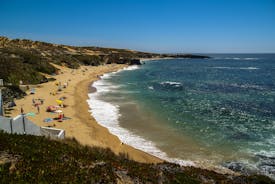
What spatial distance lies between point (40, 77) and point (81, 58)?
46.6 meters

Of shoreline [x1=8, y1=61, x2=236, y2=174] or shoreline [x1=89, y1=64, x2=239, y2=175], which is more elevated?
shoreline [x1=8, y1=61, x2=236, y2=174]

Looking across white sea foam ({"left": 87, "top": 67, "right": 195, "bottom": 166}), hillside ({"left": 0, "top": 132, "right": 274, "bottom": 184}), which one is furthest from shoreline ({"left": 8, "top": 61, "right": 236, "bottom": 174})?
hillside ({"left": 0, "top": 132, "right": 274, "bottom": 184})

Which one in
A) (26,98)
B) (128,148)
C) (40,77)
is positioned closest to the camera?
(128,148)

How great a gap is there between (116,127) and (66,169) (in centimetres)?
1303

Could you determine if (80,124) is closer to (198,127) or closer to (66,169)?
(198,127)

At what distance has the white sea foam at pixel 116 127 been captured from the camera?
15562mm

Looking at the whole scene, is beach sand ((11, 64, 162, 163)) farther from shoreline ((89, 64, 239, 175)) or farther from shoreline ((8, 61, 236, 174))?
shoreline ((89, 64, 239, 175))

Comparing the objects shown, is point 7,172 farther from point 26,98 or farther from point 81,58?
point 81,58

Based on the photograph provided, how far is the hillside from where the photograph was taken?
6.92m

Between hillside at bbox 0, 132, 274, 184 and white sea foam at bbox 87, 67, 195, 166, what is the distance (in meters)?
5.25

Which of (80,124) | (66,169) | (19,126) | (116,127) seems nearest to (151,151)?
(116,127)

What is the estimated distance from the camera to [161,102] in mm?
30328

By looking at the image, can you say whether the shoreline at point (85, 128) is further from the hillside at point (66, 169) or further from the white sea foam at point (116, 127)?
the hillside at point (66, 169)

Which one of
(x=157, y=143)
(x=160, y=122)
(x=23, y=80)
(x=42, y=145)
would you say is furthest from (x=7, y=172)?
(x=23, y=80)
